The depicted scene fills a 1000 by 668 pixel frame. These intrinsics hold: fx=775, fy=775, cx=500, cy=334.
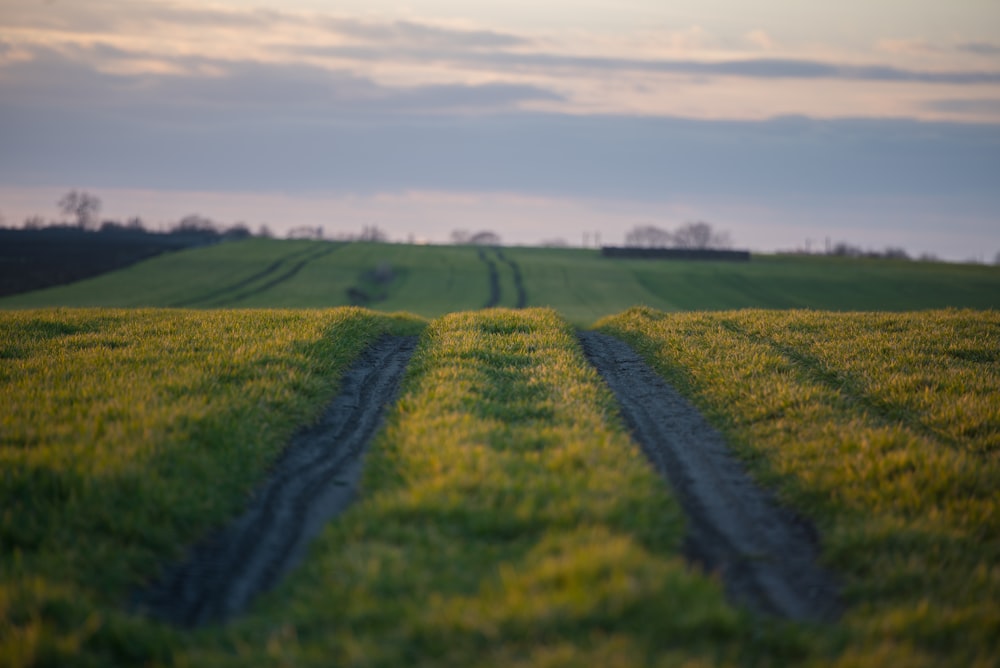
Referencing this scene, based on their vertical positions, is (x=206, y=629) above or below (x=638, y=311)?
below

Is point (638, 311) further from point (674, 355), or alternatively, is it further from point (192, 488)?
point (192, 488)

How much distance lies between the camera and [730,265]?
304ft

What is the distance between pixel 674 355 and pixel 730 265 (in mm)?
80427

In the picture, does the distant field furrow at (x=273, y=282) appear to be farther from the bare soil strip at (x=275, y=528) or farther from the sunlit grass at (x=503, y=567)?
the sunlit grass at (x=503, y=567)

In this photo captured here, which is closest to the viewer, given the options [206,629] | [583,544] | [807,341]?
[206,629]

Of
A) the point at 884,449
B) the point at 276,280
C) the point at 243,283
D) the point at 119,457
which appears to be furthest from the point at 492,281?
the point at 119,457

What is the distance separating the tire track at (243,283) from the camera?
55.5m

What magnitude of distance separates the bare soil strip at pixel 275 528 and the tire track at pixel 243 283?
1808 inches

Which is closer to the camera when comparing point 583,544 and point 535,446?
point 583,544

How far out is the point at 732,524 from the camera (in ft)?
27.0

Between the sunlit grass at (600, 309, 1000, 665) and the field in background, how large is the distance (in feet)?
98.0

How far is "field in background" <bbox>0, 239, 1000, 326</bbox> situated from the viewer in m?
58.6

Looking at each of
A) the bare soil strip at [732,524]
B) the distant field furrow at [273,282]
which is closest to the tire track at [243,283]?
the distant field furrow at [273,282]

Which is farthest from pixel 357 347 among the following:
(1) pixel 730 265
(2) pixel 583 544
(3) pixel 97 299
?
(1) pixel 730 265
